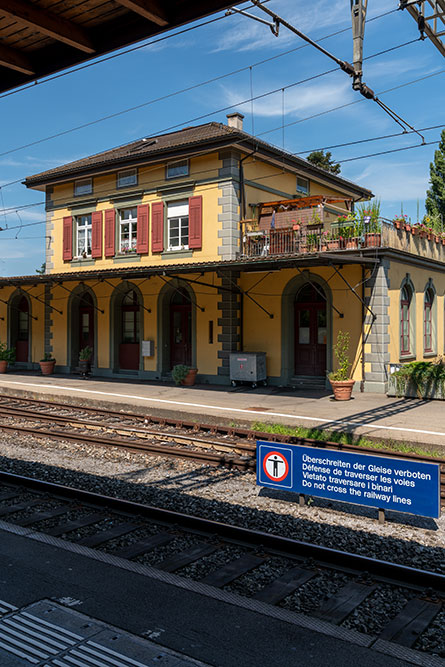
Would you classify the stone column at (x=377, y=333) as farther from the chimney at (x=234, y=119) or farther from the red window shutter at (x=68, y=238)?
the red window shutter at (x=68, y=238)

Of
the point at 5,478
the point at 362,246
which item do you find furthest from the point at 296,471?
the point at 362,246

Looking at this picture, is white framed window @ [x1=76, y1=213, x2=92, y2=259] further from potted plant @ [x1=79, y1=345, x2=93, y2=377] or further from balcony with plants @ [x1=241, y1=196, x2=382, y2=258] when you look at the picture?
balcony with plants @ [x1=241, y1=196, x2=382, y2=258]

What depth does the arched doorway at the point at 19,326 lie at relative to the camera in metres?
27.7

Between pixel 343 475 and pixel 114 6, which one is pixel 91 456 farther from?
pixel 114 6

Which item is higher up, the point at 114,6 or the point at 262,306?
the point at 114,6

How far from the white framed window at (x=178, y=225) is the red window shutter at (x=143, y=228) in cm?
97

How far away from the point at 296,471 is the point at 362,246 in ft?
36.2

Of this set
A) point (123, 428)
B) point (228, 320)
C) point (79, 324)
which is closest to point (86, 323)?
point (79, 324)

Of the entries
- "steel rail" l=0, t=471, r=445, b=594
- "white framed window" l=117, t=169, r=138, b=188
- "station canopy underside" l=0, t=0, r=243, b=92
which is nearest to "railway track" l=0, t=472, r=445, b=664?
"steel rail" l=0, t=471, r=445, b=594

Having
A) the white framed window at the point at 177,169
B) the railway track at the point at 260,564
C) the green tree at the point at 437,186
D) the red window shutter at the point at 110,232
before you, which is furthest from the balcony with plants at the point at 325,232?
the green tree at the point at 437,186

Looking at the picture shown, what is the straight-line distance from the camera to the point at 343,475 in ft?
23.6

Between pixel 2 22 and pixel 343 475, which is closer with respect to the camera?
pixel 2 22

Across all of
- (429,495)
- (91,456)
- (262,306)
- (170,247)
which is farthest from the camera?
(170,247)

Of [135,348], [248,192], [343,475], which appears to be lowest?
[343,475]
